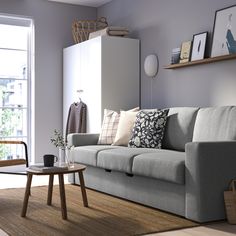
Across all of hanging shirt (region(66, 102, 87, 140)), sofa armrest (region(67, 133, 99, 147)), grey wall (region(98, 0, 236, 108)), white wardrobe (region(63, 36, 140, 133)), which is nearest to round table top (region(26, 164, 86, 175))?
sofa armrest (region(67, 133, 99, 147))

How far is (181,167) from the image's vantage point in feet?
11.3

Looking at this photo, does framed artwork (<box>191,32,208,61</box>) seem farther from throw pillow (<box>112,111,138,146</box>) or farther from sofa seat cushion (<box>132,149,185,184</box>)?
sofa seat cushion (<box>132,149,185,184</box>)

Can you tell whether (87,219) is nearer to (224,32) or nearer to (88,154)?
(88,154)

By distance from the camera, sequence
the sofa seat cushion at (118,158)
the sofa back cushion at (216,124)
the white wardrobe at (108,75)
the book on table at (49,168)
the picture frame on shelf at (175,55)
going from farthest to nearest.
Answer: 1. the white wardrobe at (108,75)
2. the picture frame on shelf at (175,55)
3. the sofa seat cushion at (118,158)
4. the sofa back cushion at (216,124)
5. the book on table at (49,168)

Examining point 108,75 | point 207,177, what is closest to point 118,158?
point 207,177

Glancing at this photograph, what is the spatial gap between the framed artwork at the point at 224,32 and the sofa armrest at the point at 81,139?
1.72 meters

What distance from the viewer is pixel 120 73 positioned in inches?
232

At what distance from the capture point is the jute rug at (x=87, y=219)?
10.4 feet

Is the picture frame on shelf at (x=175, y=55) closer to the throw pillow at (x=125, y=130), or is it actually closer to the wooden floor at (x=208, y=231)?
the throw pillow at (x=125, y=130)

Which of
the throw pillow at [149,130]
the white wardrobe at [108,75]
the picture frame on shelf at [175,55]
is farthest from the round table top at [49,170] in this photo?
the white wardrobe at [108,75]

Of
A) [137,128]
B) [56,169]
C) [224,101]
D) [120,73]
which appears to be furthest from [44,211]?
[120,73]

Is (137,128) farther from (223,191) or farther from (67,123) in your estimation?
(67,123)

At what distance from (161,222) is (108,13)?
4.09m

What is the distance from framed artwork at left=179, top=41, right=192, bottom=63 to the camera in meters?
4.95
